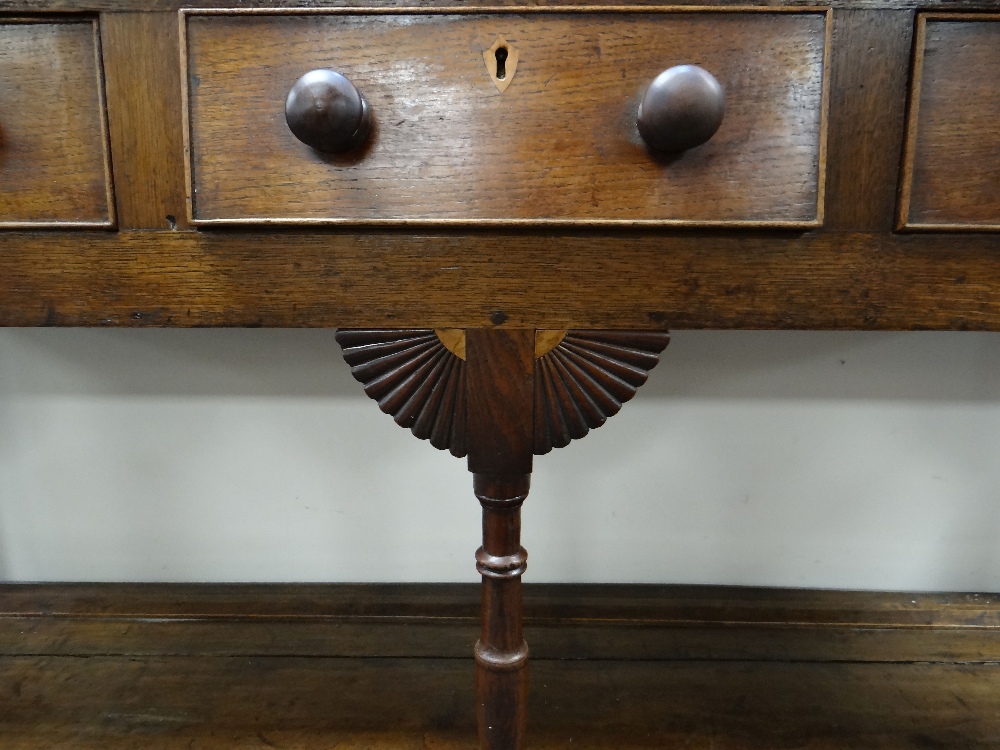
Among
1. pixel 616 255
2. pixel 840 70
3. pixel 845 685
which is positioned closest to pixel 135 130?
pixel 616 255

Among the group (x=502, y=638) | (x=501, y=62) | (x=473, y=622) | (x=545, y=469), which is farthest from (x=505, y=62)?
(x=473, y=622)

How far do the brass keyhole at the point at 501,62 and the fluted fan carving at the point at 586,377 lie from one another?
177 millimetres

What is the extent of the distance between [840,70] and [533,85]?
20 cm

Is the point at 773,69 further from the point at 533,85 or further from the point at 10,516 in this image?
the point at 10,516

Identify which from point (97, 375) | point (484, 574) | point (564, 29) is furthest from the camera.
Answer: point (97, 375)

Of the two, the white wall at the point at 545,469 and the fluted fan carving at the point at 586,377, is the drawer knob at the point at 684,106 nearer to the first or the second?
the fluted fan carving at the point at 586,377

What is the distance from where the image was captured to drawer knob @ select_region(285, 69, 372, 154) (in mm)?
420

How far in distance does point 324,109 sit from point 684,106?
213 mm

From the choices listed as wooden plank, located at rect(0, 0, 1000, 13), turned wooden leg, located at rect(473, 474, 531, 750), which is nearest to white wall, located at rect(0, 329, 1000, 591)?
turned wooden leg, located at rect(473, 474, 531, 750)

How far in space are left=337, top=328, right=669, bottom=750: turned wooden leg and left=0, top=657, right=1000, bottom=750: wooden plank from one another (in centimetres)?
38

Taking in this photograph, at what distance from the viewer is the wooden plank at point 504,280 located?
18.8 inches

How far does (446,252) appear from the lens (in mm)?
482

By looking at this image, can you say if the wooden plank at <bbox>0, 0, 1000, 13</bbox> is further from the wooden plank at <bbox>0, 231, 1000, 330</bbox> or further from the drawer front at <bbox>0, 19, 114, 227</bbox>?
the wooden plank at <bbox>0, 231, 1000, 330</bbox>

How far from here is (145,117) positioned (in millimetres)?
478
